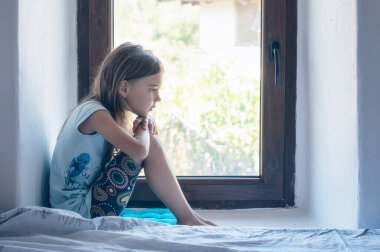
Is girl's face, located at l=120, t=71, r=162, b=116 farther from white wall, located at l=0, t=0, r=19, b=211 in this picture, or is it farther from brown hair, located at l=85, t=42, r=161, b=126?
white wall, located at l=0, t=0, r=19, b=211

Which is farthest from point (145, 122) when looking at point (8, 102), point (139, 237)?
point (139, 237)

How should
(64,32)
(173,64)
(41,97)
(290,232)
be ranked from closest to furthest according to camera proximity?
(290,232) < (41,97) < (64,32) < (173,64)

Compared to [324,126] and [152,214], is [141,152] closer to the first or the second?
[152,214]

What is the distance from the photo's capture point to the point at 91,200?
5.64 ft

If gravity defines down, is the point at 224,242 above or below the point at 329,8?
below

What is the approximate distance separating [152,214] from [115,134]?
30 cm

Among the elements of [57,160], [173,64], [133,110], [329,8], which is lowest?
[57,160]

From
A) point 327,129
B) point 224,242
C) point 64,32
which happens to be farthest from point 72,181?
point 327,129

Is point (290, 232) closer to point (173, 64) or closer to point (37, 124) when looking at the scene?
point (37, 124)

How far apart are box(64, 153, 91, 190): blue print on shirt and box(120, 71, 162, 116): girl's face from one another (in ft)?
0.64

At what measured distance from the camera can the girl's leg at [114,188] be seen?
1.70 meters

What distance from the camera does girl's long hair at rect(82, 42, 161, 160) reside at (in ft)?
5.84

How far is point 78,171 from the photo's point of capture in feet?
5.64

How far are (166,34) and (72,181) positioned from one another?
2.07ft
